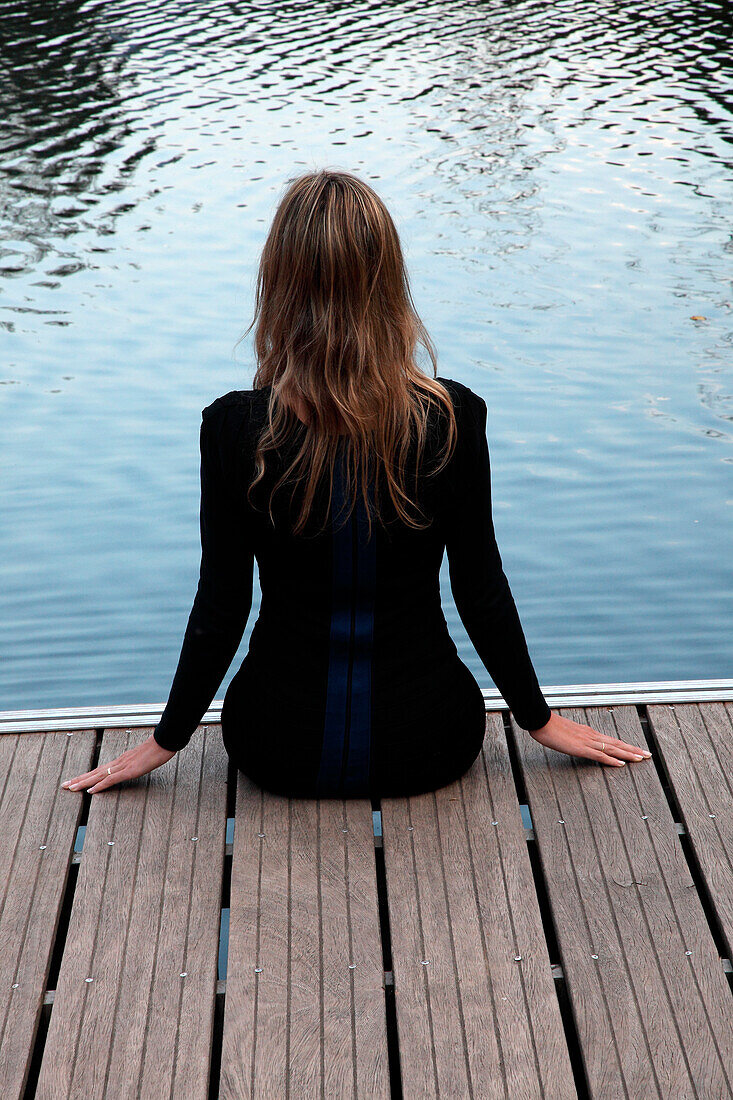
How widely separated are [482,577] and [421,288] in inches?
184

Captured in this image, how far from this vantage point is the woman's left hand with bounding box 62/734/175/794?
216 centimetres

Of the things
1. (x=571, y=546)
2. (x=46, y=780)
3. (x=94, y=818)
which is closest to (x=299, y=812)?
(x=94, y=818)

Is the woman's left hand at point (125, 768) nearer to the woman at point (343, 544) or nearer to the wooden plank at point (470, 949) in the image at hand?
the woman at point (343, 544)

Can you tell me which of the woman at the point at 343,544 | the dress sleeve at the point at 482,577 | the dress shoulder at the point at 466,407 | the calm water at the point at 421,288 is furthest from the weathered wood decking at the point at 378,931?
the calm water at the point at 421,288

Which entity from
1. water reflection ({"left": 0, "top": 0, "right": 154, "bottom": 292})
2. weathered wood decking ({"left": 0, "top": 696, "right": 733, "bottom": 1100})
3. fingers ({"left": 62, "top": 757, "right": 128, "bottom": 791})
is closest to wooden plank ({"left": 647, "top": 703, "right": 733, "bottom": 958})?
weathered wood decking ({"left": 0, "top": 696, "right": 733, "bottom": 1100})

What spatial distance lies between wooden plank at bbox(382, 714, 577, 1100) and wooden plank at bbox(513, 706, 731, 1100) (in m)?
0.05

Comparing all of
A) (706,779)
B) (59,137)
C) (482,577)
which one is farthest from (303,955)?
(59,137)

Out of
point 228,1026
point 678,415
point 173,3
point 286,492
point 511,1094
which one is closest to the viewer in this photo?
point 511,1094

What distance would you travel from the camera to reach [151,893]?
6.42 feet

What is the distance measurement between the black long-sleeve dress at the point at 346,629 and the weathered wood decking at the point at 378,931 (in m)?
0.13

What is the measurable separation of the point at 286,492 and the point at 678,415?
354 cm

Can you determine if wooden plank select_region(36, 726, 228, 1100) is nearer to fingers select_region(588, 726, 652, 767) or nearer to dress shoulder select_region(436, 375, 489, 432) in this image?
fingers select_region(588, 726, 652, 767)

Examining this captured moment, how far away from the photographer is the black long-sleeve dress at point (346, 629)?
6.21 ft

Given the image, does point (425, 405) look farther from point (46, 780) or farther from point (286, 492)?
point (46, 780)
